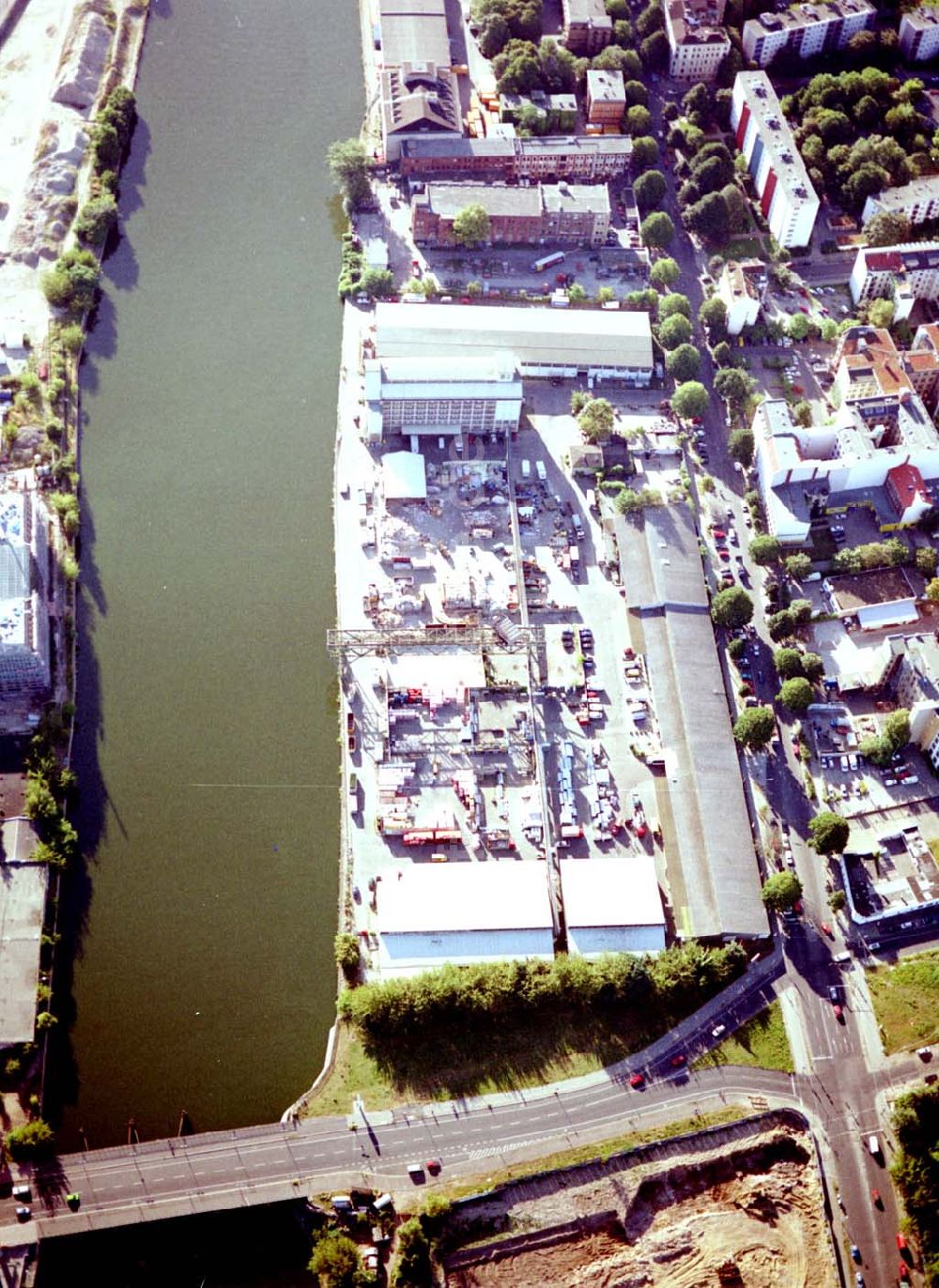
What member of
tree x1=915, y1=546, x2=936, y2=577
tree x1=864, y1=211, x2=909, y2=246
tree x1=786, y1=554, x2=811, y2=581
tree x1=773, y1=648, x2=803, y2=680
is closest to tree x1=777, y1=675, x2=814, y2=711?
tree x1=773, y1=648, x2=803, y2=680

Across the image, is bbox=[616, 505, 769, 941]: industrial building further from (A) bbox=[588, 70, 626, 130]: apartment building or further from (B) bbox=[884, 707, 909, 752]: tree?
(A) bbox=[588, 70, 626, 130]: apartment building

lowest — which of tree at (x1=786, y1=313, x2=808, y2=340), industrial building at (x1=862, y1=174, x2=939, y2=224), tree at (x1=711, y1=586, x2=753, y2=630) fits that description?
tree at (x1=711, y1=586, x2=753, y2=630)

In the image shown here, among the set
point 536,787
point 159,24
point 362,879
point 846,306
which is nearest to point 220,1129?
point 362,879

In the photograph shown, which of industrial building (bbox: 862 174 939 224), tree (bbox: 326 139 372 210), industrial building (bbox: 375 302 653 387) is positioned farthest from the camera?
tree (bbox: 326 139 372 210)

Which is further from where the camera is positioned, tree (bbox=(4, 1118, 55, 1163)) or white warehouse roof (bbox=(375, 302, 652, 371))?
white warehouse roof (bbox=(375, 302, 652, 371))

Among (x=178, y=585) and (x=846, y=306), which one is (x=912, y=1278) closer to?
(x=178, y=585)

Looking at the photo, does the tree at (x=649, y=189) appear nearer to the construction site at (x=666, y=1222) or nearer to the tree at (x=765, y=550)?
the tree at (x=765, y=550)

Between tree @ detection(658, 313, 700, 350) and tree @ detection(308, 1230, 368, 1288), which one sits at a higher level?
tree @ detection(658, 313, 700, 350)

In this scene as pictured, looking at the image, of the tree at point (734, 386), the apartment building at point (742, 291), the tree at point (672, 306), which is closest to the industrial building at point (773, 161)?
the apartment building at point (742, 291)

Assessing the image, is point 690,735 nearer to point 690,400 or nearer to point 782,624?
point 782,624
